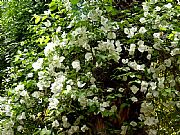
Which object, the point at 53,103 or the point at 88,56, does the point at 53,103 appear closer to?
the point at 53,103

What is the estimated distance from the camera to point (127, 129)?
6.95ft

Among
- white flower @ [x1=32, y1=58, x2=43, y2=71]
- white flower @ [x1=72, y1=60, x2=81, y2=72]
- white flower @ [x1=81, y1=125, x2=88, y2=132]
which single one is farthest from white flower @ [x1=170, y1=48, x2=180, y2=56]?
white flower @ [x1=32, y1=58, x2=43, y2=71]

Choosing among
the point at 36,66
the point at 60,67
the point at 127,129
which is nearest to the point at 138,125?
the point at 127,129

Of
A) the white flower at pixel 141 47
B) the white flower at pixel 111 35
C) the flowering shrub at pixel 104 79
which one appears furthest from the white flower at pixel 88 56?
the white flower at pixel 141 47

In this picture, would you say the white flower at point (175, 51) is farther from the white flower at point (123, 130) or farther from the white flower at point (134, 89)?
the white flower at point (123, 130)

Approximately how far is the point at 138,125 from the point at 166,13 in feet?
2.36

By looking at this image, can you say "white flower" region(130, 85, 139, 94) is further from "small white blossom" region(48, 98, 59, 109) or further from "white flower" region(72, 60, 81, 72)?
"small white blossom" region(48, 98, 59, 109)

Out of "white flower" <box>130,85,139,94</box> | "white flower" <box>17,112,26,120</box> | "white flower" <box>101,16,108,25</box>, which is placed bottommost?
"white flower" <box>17,112,26,120</box>

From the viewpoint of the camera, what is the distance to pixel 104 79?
7.23 ft

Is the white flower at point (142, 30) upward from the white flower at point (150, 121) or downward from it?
upward

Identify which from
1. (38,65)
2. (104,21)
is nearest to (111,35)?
(104,21)

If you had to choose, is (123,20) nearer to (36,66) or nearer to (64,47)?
(64,47)

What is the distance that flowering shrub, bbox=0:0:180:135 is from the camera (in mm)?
2082

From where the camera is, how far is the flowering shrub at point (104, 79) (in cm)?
208
